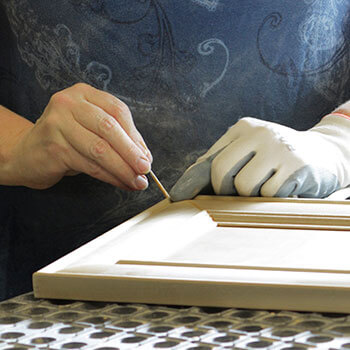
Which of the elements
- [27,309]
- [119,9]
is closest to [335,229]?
[27,309]

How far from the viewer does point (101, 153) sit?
0.94 metres

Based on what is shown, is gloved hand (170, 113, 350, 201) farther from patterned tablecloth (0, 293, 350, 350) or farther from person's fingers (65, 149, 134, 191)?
patterned tablecloth (0, 293, 350, 350)

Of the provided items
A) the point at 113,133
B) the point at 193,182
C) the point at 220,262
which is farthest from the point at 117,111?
the point at 220,262

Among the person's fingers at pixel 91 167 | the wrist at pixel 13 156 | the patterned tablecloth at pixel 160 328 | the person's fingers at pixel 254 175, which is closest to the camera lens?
the patterned tablecloth at pixel 160 328

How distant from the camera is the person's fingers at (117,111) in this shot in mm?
951

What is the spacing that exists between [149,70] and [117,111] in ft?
0.68

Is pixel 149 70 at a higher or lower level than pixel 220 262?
higher

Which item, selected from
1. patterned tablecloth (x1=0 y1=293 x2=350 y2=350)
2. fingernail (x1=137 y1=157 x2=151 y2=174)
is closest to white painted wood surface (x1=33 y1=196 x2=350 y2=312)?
patterned tablecloth (x1=0 y1=293 x2=350 y2=350)

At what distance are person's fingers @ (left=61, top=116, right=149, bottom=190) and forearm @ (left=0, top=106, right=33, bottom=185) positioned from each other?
17 centimetres

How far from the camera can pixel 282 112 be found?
1211mm

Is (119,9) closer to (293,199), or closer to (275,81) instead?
(275,81)

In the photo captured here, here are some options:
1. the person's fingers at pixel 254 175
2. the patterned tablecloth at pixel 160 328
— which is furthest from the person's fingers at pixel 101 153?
the patterned tablecloth at pixel 160 328

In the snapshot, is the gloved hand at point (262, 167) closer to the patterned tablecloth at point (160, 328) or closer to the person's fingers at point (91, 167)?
the person's fingers at point (91, 167)

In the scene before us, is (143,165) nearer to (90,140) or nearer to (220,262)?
(90,140)
